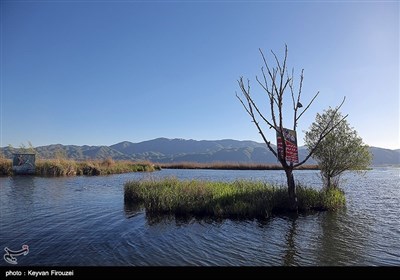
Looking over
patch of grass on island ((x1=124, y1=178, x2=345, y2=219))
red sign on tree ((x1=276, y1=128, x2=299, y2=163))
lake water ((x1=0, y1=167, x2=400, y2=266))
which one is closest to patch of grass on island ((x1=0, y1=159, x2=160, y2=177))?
lake water ((x1=0, y1=167, x2=400, y2=266))

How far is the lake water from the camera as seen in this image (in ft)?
28.1

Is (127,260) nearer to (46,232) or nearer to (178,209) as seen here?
(46,232)

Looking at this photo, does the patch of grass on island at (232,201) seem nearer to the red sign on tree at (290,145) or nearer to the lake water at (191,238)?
the lake water at (191,238)

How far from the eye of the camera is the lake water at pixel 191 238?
8.56 m

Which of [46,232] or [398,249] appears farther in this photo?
[46,232]

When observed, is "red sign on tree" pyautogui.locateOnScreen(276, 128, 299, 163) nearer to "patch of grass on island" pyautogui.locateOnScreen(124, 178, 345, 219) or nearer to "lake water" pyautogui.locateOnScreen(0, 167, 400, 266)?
"patch of grass on island" pyautogui.locateOnScreen(124, 178, 345, 219)

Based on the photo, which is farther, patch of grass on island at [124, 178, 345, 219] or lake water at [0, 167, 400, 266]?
patch of grass on island at [124, 178, 345, 219]

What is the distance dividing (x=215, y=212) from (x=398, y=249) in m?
7.25

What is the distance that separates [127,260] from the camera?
27.8 ft

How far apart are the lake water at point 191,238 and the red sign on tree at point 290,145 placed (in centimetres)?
305

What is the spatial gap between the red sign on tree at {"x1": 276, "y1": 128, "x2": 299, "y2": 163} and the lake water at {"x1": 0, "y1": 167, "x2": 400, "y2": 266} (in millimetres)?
3052

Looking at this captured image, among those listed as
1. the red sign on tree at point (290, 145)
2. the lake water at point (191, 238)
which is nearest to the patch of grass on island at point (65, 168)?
the lake water at point (191, 238)
